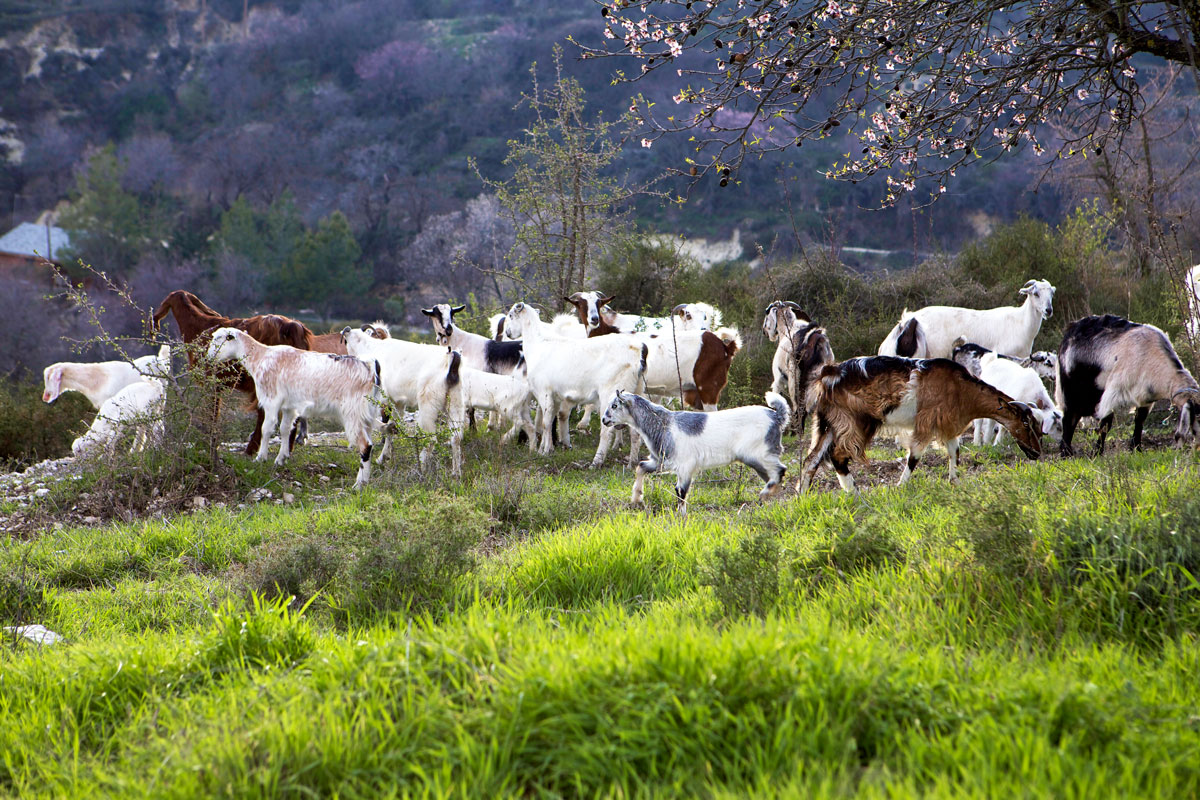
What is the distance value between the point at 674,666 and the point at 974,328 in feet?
36.9

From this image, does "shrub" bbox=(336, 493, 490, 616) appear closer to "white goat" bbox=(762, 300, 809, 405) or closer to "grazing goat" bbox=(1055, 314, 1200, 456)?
"grazing goat" bbox=(1055, 314, 1200, 456)

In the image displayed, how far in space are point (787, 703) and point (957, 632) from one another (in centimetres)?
115

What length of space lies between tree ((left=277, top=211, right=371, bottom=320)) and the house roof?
40.9 feet

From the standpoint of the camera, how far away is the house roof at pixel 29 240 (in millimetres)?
44281

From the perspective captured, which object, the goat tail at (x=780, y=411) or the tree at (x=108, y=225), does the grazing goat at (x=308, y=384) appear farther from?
the tree at (x=108, y=225)

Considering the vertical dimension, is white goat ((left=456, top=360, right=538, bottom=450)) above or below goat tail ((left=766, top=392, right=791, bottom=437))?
below

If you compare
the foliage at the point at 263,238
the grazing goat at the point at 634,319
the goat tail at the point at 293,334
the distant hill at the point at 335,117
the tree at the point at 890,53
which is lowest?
the goat tail at the point at 293,334

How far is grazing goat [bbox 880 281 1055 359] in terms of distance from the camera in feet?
39.5

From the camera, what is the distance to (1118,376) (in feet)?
25.7

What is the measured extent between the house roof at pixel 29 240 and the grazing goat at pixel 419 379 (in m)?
40.1

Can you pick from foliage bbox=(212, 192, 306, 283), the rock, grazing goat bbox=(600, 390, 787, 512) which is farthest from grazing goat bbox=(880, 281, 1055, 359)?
foliage bbox=(212, 192, 306, 283)

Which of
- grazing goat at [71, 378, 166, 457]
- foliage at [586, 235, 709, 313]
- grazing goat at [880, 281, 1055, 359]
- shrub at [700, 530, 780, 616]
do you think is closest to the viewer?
shrub at [700, 530, 780, 616]

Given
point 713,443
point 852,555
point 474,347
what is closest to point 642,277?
point 474,347

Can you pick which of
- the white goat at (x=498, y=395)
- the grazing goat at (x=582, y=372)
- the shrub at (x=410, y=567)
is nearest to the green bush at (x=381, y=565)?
the shrub at (x=410, y=567)
